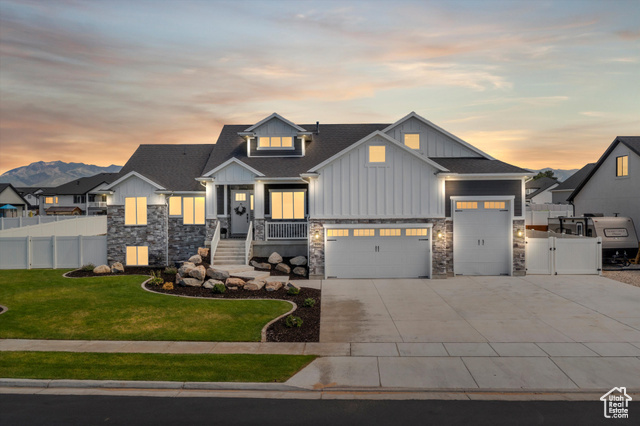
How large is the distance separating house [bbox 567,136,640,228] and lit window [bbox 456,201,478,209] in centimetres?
1403

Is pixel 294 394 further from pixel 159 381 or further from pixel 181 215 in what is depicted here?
pixel 181 215

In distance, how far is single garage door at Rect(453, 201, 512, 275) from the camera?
20562 millimetres

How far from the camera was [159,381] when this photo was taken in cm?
853

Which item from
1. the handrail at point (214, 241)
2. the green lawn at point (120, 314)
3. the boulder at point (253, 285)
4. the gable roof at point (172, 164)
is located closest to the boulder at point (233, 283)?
the boulder at point (253, 285)

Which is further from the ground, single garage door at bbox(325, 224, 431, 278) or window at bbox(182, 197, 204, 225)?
window at bbox(182, 197, 204, 225)

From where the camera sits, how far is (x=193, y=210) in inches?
1012

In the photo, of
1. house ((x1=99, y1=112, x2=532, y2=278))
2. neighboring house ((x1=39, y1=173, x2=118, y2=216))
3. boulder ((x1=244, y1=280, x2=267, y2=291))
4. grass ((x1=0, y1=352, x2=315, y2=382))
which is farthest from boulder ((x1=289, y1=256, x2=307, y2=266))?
neighboring house ((x1=39, y1=173, x2=118, y2=216))

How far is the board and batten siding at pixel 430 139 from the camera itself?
75.5 feet

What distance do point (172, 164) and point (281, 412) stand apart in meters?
24.1

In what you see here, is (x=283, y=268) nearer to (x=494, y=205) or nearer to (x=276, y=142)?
(x=276, y=142)

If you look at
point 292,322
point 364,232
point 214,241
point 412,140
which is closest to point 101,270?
point 214,241

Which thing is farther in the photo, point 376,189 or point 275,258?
point 275,258

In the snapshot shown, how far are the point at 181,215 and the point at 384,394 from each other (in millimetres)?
20483

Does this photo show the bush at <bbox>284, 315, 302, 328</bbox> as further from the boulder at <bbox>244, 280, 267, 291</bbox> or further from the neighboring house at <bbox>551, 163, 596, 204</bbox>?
the neighboring house at <bbox>551, 163, 596, 204</bbox>
